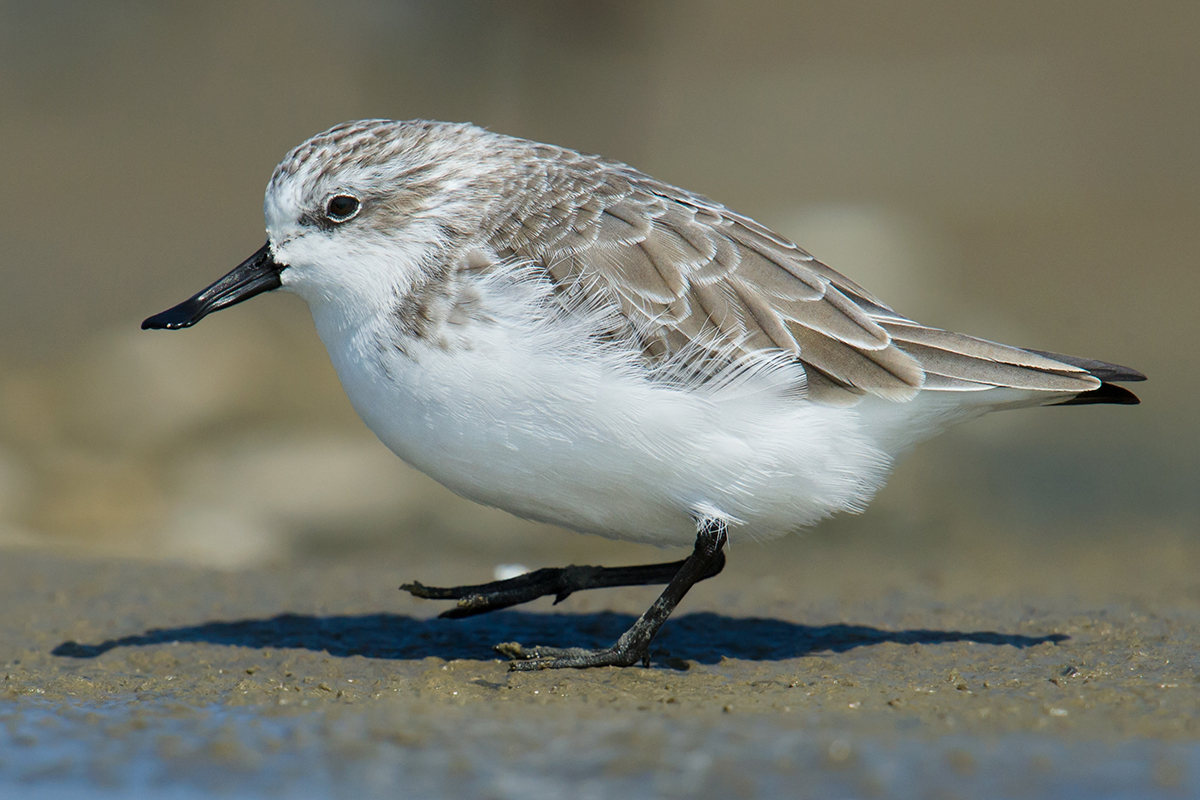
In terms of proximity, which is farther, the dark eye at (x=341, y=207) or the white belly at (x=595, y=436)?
the dark eye at (x=341, y=207)

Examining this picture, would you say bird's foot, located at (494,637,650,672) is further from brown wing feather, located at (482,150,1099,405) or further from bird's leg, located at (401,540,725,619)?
brown wing feather, located at (482,150,1099,405)

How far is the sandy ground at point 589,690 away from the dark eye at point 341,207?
1.91 m

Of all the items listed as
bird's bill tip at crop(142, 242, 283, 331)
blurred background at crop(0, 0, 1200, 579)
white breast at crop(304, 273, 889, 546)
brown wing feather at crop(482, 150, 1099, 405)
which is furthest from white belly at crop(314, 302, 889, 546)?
blurred background at crop(0, 0, 1200, 579)

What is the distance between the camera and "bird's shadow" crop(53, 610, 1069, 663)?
5.90m

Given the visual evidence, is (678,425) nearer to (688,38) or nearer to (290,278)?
(290,278)

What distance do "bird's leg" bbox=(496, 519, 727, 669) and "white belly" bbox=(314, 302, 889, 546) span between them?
0.10 meters

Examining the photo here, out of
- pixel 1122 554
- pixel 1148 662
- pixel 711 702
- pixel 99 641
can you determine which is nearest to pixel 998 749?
pixel 711 702

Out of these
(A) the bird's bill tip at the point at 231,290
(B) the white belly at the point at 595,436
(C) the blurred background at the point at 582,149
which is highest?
(C) the blurred background at the point at 582,149

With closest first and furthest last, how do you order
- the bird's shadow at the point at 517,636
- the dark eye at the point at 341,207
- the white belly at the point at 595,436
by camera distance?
the white belly at the point at 595,436 < the dark eye at the point at 341,207 < the bird's shadow at the point at 517,636

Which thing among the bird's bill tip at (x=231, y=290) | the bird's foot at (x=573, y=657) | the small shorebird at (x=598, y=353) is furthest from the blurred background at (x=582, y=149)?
the small shorebird at (x=598, y=353)

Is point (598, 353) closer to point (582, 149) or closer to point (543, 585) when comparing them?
point (543, 585)

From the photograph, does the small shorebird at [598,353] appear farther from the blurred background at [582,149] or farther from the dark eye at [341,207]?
the blurred background at [582,149]

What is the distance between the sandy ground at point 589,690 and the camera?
4062 millimetres

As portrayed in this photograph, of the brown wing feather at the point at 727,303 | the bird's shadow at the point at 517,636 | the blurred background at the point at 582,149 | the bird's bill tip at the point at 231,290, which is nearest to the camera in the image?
the brown wing feather at the point at 727,303
